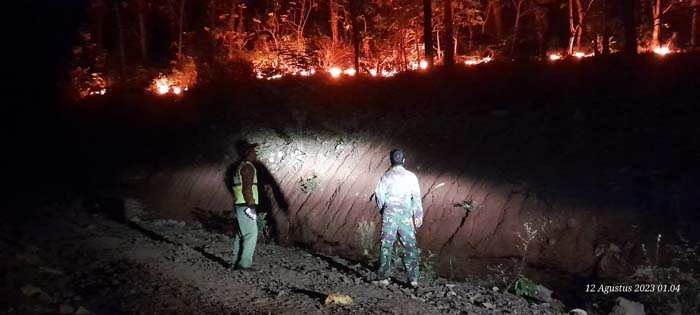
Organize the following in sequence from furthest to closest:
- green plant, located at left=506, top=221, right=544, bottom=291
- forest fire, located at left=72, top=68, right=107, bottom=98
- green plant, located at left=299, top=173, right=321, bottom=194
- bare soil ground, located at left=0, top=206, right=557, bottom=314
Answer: forest fire, located at left=72, top=68, right=107, bottom=98 < green plant, located at left=299, top=173, right=321, bottom=194 < green plant, located at left=506, top=221, right=544, bottom=291 < bare soil ground, located at left=0, top=206, right=557, bottom=314

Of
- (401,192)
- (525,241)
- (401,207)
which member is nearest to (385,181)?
(401,192)

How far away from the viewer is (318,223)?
1286 centimetres

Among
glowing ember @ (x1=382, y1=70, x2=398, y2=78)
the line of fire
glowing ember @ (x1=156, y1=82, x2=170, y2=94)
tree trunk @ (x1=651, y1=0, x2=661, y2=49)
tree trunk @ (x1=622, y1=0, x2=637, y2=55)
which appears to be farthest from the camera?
glowing ember @ (x1=156, y1=82, x2=170, y2=94)

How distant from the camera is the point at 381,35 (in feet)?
77.1

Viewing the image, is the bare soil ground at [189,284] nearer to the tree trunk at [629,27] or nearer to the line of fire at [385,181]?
the line of fire at [385,181]

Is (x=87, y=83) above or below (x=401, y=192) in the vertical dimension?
above

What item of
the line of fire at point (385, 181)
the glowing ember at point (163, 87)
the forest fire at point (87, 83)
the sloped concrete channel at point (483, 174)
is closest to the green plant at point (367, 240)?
the line of fire at point (385, 181)

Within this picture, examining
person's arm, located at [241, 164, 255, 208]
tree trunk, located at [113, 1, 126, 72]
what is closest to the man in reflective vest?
person's arm, located at [241, 164, 255, 208]

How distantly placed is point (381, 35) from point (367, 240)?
14300 mm

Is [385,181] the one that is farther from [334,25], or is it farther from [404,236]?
[334,25]

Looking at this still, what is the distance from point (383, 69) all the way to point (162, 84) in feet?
40.9

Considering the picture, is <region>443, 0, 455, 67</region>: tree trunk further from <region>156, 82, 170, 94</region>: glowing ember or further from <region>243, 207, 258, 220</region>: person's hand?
<region>156, 82, 170, 94</region>: glowing ember

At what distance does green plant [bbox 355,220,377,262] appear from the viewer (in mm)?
10766

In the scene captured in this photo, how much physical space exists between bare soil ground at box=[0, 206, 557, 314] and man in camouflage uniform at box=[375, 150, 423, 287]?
0.53 meters
